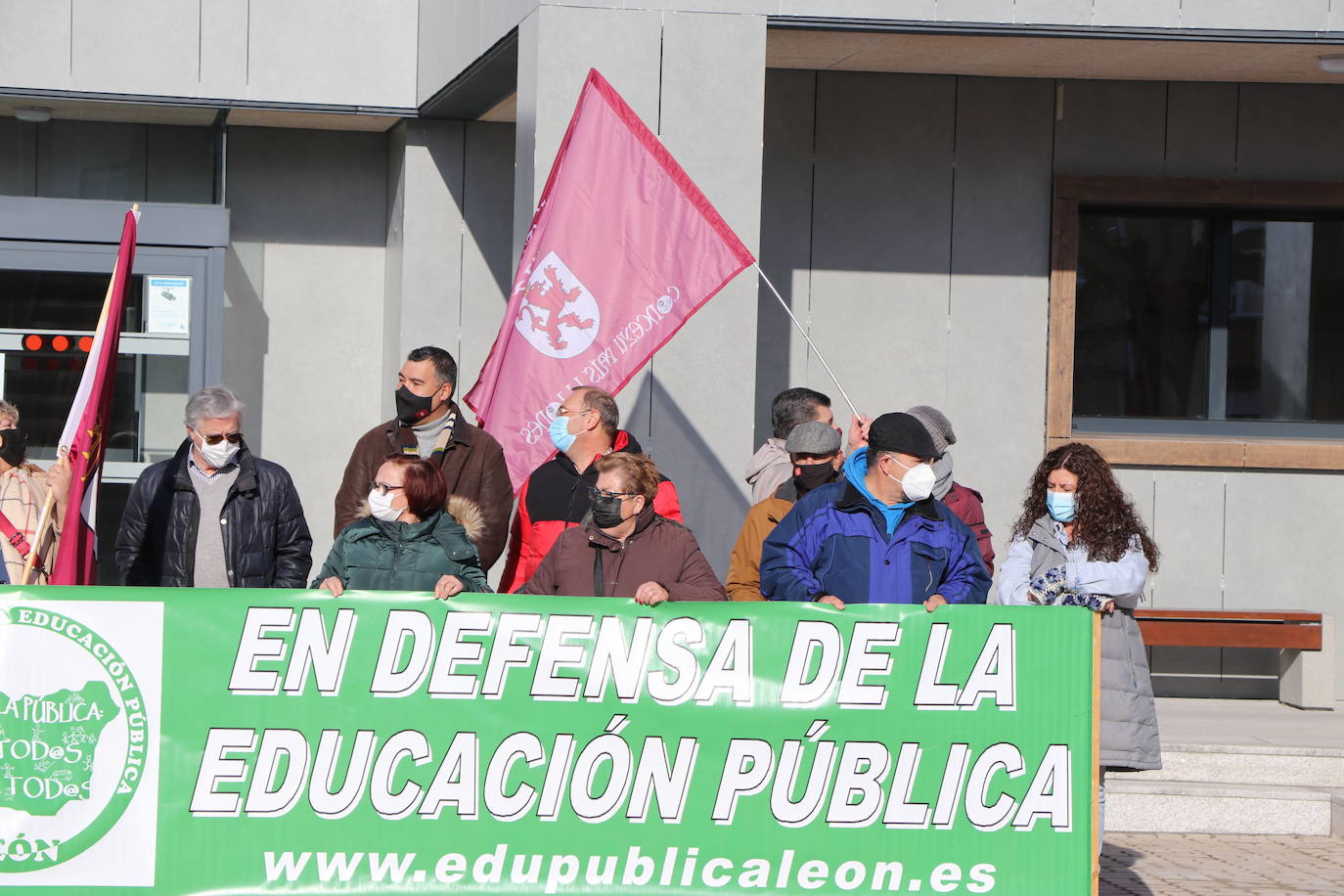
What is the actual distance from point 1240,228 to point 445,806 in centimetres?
764

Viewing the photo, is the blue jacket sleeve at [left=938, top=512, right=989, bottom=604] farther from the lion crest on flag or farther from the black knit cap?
the lion crest on flag

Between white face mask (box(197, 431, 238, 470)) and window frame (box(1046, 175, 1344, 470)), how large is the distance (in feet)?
19.1

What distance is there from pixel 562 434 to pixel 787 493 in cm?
101

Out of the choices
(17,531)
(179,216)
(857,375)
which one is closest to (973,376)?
(857,375)

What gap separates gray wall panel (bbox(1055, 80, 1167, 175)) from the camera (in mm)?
10492

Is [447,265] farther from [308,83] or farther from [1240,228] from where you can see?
[1240,228]

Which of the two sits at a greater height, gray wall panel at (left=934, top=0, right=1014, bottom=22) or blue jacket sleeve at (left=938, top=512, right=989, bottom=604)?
gray wall panel at (left=934, top=0, right=1014, bottom=22)

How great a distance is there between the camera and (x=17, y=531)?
724cm

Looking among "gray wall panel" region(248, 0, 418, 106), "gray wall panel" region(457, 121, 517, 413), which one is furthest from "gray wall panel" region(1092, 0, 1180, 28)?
"gray wall panel" region(248, 0, 418, 106)

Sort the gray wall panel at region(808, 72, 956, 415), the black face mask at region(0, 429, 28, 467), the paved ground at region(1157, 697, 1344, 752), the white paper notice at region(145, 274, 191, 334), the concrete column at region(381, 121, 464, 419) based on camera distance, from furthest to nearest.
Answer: the gray wall panel at region(808, 72, 956, 415), the concrete column at region(381, 121, 464, 419), the white paper notice at region(145, 274, 191, 334), the paved ground at region(1157, 697, 1344, 752), the black face mask at region(0, 429, 28, 467)

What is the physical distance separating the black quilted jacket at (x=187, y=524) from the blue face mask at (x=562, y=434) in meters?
1.00

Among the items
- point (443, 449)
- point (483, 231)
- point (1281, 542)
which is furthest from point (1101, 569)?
point (483, 231)

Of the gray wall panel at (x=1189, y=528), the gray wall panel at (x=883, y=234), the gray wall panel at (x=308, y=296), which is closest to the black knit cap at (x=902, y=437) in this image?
the gray wall panel at (x=883, y=234)

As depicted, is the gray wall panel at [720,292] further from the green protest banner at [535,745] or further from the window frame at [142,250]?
the window frame at [142,250]
